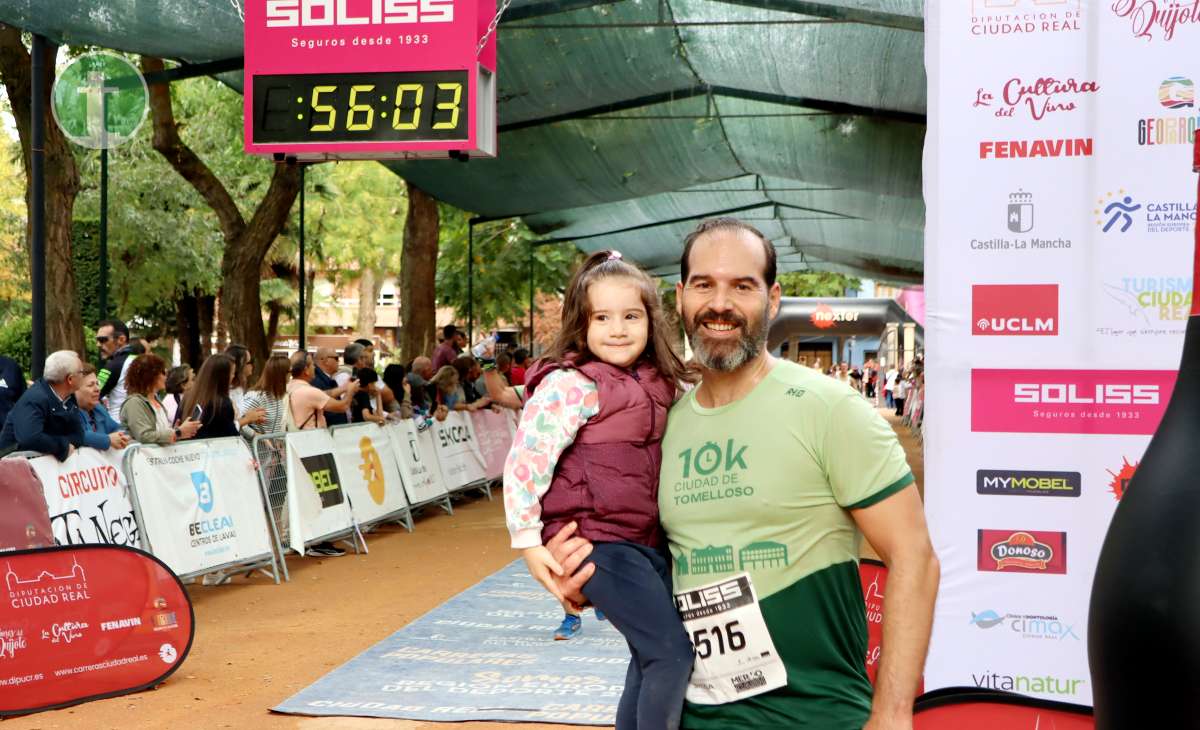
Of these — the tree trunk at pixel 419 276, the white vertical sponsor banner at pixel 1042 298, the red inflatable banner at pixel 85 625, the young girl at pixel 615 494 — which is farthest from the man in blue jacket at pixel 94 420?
the tree trunk at pixel 419 276

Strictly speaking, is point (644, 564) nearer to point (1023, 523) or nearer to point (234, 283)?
point (1023, 523)

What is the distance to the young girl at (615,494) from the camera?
2.78 meters

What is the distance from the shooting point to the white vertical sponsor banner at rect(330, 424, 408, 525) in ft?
44.0

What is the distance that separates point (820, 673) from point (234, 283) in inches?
690

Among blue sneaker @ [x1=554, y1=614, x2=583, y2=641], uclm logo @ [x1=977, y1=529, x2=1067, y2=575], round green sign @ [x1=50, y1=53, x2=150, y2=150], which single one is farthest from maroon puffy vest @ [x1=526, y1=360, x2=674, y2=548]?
round green sign @ [x1=50, y1=53, x2=150, y2=150]

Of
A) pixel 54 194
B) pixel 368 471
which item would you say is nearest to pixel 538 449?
pixel 368 471

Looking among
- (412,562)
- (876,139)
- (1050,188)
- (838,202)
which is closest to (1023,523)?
(1050,188)

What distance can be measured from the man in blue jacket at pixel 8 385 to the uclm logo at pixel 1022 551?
791 centimetres

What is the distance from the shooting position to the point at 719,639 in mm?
2668

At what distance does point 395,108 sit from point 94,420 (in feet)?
11.2

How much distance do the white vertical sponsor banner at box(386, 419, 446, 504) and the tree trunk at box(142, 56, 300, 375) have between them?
4275 mm

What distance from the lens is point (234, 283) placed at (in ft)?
62.7

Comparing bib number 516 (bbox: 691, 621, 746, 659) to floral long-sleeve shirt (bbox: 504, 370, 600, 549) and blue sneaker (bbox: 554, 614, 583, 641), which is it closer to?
floral long-sleeve shirt (bbox: 504, 370, 600, 549)

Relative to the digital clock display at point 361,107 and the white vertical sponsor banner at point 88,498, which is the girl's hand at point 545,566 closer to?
the white vertical sponsor banner at point 88,498
